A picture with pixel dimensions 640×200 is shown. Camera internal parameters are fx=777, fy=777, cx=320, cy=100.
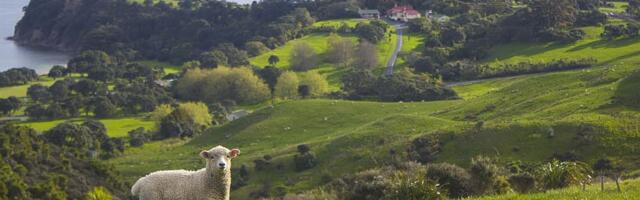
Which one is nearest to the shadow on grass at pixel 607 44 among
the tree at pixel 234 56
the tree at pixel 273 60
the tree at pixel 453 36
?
Answer: the tree at pixel 453 36

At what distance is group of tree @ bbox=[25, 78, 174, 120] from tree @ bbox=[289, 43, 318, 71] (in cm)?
1947

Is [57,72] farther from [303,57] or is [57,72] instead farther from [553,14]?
[553,14]

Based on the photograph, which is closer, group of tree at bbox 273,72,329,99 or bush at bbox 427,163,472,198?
bush at bbox 427,163,472,198

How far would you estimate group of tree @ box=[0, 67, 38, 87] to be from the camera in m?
114

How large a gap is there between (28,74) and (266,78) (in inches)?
1530

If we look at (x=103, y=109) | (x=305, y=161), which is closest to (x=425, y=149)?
(x=305, y=161)

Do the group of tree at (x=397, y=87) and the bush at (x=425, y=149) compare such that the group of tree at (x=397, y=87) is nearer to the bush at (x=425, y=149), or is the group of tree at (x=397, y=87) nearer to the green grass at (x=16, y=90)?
the bush at (x=425, y=149)

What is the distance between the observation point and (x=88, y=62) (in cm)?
12988

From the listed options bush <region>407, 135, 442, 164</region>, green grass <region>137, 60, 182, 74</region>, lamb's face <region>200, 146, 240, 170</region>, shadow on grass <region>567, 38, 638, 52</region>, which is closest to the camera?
lamb's face <region>200, 146, 240, 170</region>

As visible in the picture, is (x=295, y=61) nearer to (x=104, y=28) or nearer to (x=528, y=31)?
(x=528, y=31)

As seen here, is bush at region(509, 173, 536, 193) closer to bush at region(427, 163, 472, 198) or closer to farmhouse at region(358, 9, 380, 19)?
bush at region(427, 163, 472, 198)

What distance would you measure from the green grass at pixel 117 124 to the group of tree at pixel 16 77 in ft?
95.2

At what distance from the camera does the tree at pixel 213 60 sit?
123 metres

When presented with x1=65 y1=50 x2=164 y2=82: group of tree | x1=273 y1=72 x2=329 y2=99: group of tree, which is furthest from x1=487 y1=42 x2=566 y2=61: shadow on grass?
x1=65 y1=50 x2=164 y2=82: group of tree
